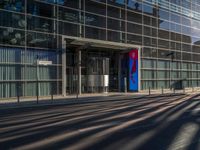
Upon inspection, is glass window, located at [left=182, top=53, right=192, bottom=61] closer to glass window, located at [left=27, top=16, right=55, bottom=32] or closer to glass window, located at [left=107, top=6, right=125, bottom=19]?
glass window, located at [left=107, top=6, right=125, bottom=19]

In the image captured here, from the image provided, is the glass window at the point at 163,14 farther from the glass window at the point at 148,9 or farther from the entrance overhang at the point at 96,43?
the entrance overhang at the point at 96,43

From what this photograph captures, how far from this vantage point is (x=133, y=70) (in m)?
33.6

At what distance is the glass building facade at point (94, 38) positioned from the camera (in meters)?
23.5

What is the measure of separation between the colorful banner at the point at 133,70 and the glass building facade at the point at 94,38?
3.31ft

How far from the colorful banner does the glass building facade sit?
101 cm

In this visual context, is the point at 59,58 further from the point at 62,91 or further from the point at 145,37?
the point at 145,37

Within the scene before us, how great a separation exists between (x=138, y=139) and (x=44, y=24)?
63.8 feet

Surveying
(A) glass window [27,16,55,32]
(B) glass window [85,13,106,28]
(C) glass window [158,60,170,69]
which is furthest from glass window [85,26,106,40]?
(C) glass window [158,60,170,69]

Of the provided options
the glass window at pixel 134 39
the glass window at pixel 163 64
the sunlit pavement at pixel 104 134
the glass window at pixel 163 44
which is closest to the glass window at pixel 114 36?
the glass window at pixel 134 39

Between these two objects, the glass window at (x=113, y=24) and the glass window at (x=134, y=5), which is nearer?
the glass window at (x=113, y=24)

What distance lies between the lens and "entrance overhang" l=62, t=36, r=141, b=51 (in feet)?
88.5

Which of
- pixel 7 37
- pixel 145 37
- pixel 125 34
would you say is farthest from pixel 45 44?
pixel 145 37

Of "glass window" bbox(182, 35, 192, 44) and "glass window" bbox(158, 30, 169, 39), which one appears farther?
"glass window" bbox(182, 35, 192, 44)

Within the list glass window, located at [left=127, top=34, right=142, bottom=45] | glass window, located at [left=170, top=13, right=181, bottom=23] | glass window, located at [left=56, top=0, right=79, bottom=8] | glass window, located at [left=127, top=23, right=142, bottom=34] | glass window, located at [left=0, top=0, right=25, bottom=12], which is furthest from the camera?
glass window, located at [left=170, top=13, right=181, bottom=23]
